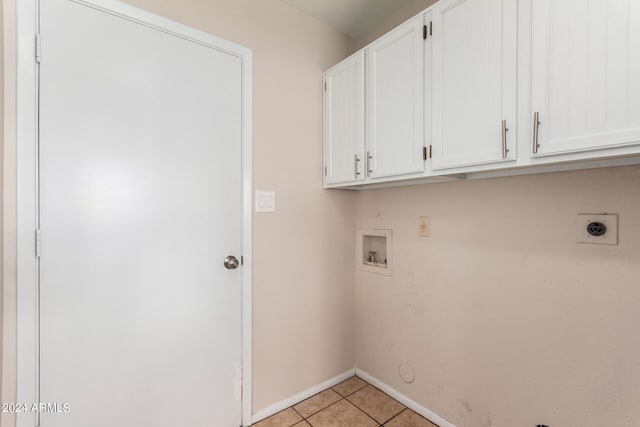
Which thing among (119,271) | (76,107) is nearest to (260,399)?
(119,271)

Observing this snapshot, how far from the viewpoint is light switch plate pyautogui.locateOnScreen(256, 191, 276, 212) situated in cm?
174

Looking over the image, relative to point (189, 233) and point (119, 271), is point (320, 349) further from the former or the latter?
point (119, 271)

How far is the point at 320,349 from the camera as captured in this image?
204 centimetres

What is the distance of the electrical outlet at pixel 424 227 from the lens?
1.76m

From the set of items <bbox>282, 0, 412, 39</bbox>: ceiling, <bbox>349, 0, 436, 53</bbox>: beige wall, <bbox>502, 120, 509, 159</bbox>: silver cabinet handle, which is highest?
<bbox>282, 0, 412, 39</bbox>: ceiling

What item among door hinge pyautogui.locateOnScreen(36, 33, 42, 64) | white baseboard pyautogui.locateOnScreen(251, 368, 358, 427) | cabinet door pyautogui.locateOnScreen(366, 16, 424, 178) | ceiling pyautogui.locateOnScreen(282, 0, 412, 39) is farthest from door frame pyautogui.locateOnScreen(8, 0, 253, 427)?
cabinet door pyautogui.locateOnScreen(366, 16, 424, 178)

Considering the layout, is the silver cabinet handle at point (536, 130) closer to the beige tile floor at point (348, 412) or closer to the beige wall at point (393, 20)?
the beige wall at point (393, 20)

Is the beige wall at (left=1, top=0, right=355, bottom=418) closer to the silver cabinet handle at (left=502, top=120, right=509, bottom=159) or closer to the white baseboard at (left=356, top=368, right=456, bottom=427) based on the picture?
the white baseboard at (left=356, top=368, right=456, bottom=427)

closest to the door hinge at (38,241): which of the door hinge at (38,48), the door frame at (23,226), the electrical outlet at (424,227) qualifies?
the door frame at (23,226)

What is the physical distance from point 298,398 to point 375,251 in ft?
3.69

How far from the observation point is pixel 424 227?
1.78 metres

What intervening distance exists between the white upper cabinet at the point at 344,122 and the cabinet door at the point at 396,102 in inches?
2.6

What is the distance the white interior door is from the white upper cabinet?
61 centimetres

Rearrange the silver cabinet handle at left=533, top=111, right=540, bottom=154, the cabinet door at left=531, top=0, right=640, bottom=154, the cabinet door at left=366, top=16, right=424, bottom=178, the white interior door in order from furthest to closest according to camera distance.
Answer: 1. the cabinet door at left=366, top=16, right=424, bottom=178
2. the white interior door
3. the silver cabinet handle at left=533, top=111, right=540, bottom=154
4. the cabinet door at left=531, top=0, right=640, bottom=154
